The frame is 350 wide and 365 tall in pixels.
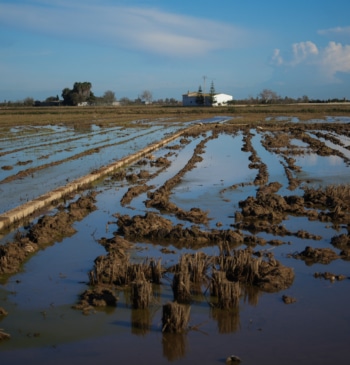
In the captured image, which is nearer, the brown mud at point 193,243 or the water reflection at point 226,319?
the water reflection at point 226,319

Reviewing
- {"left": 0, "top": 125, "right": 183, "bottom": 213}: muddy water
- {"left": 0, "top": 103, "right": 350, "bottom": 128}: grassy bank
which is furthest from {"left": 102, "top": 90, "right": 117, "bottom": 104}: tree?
{"left": 0, "top": 125, "right": 183, "bottom": 213}: muddy water

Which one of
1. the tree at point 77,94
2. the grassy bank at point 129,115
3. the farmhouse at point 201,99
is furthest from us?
the farmhouse at point 201,99

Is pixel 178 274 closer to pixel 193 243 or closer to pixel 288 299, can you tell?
pixel 288 299

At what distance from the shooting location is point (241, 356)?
4.38 metres

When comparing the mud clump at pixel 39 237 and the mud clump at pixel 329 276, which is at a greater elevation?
the mud clump at pixel 39 237

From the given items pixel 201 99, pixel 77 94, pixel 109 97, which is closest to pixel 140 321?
pixel 77 94

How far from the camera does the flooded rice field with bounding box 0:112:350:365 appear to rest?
459cm

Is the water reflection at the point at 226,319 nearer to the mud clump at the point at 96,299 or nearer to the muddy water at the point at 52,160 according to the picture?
the mud clump at the point at 96,299

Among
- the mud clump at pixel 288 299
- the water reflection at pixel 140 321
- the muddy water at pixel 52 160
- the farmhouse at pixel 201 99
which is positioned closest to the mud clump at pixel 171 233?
the mud clump at pixel 288 299

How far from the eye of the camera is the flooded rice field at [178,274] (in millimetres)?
4594

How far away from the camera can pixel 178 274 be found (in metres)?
5.63

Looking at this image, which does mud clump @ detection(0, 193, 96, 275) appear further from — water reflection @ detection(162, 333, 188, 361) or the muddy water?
water reflection @ detection(162, 333, 188, 361)

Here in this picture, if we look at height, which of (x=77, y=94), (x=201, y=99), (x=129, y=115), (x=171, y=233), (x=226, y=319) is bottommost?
(x=226, y=319)

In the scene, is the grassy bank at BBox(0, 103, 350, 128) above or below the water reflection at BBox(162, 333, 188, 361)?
above
